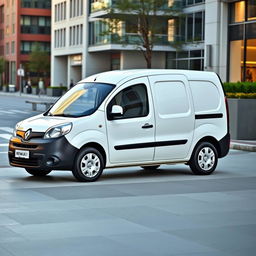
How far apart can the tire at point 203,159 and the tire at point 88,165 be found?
6.74 ft

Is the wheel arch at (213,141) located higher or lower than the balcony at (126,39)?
lower

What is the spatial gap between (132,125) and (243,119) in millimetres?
9107

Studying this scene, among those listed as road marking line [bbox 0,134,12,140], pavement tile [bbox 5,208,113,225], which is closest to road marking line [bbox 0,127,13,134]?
road marking line [bbox 0,134,12,140]

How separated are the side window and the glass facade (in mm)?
32726

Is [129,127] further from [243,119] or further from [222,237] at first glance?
[243,119]

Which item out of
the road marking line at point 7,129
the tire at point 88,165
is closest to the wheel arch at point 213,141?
the tire at point 88,165

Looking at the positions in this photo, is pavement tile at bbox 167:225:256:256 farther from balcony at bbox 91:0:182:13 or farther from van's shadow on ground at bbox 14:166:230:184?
balcony at bbox 91:0:182:13

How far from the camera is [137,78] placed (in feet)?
43.9

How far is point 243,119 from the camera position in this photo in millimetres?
21609

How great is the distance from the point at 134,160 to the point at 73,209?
362 cm

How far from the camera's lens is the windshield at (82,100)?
13.0m

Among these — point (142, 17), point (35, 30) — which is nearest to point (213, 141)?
point (142, 17)

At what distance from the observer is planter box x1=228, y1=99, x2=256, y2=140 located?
21.5 meters

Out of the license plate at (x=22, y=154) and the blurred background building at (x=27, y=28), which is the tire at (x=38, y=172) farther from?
the blurred background building at (x=27, y=28)
